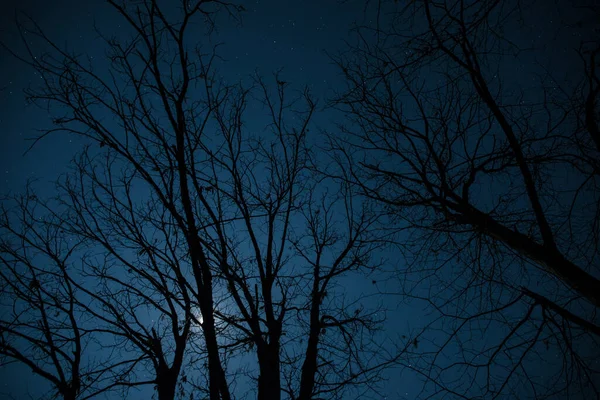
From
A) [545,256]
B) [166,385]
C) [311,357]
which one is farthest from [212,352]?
[545,256]

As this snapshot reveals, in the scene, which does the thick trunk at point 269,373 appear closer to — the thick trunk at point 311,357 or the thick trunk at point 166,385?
the thick trunk at point 311,357

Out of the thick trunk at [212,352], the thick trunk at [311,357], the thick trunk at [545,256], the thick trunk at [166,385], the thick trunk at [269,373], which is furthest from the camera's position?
the thick trunk at [166,385]

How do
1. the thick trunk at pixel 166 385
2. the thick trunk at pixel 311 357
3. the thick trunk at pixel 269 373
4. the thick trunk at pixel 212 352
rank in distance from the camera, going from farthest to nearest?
the thick trunk at pixel 166 385 → the thick trunk at pixel 311 357 → the thick trunk at pixel 269 373 → the thick trunk at pixel 212 352

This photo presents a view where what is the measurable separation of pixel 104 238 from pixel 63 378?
2.87 meters

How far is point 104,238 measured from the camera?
5.16m

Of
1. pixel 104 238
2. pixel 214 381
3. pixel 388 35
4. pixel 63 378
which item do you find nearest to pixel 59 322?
pixel 63 378

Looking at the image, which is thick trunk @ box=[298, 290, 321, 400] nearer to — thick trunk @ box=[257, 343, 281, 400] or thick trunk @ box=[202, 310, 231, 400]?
thick trunk @ box=[257, 343, 281, 400]

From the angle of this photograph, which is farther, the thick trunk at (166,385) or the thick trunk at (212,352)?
the thick trunk at (166,385)

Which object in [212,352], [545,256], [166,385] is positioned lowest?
[212,352]

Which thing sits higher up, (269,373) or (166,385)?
(166,385)

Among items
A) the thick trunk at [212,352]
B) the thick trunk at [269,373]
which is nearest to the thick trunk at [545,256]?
the thick trunk at [212,352]

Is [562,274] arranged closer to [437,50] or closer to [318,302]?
[437,50]

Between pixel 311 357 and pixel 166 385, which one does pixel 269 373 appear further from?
pixel 166 385

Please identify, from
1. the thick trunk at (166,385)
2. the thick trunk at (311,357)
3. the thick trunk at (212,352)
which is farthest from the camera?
the thick trunk at (166,385)
